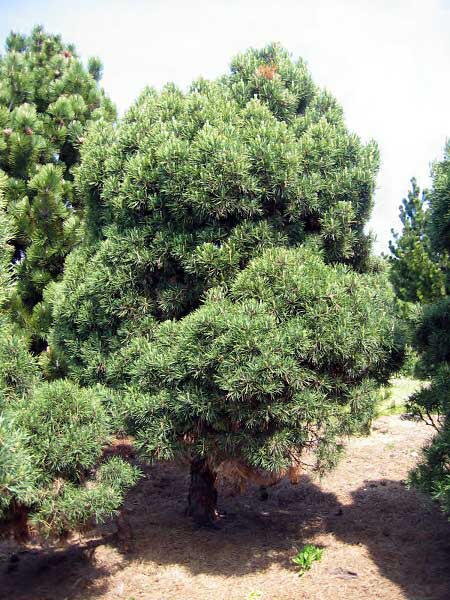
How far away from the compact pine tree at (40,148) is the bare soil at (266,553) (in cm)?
278

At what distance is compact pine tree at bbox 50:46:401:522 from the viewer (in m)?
4.75

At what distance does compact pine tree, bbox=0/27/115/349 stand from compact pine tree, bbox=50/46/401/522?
1550 mm

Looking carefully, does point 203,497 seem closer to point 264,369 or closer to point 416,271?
point 264,369

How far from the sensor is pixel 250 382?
14.7ft

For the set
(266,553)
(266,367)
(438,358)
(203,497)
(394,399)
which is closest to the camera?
(266,367)

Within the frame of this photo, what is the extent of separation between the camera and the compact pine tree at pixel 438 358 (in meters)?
4.66

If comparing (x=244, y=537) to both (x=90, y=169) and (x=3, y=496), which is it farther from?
(x=90, y=169)

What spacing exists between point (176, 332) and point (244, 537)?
2360mm

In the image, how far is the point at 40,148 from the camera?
8.07m

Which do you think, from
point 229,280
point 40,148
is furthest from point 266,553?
point 40,148

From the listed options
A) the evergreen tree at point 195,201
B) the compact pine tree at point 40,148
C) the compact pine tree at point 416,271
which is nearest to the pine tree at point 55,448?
the evergreen tree at point 195,201

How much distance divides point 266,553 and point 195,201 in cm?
329

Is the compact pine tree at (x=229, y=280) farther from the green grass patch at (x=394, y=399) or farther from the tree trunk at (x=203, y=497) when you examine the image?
the green grass patch at (x=394, y=399)

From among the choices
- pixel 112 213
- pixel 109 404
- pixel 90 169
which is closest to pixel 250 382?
pixel 109 404
